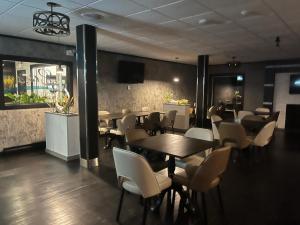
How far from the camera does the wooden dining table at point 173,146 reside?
97.3 inches

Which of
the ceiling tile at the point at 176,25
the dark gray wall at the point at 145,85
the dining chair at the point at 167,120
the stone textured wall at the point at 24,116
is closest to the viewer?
the ceiling tile at the point at 176,25

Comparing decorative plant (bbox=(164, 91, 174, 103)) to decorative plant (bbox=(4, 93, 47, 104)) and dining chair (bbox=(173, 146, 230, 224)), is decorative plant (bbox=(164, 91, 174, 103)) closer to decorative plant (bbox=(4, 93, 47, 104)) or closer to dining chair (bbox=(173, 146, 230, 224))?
decorative plant (bbox=(4, 93, 47, 104))

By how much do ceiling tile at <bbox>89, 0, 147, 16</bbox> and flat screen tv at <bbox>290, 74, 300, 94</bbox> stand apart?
735 cm

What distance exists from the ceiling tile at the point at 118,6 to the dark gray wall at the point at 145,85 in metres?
3.62

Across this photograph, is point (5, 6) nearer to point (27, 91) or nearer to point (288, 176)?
point (27, 91)

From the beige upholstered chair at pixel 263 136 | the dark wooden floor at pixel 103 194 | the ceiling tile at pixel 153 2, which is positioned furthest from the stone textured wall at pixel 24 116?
the beige upholstered chair at pixel 263 136

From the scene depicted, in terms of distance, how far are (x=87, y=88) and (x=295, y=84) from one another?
770 centimetres

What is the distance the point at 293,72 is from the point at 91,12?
25.9 ft

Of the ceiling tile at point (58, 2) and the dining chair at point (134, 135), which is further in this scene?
the dining chair at point (134, 135)

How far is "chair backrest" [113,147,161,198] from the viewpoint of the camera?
2.00 metres

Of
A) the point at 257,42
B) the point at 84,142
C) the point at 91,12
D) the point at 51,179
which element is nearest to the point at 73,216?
Result: the point at 51,179

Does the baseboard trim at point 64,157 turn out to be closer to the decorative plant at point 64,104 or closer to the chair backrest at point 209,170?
the decorative plant at point 64,104

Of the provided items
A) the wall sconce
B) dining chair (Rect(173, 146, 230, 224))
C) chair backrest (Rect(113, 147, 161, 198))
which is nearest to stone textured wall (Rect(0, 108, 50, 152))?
chair backrest (Rect(113, 147, 161, 198))

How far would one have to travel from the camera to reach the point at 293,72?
26.8 feet
